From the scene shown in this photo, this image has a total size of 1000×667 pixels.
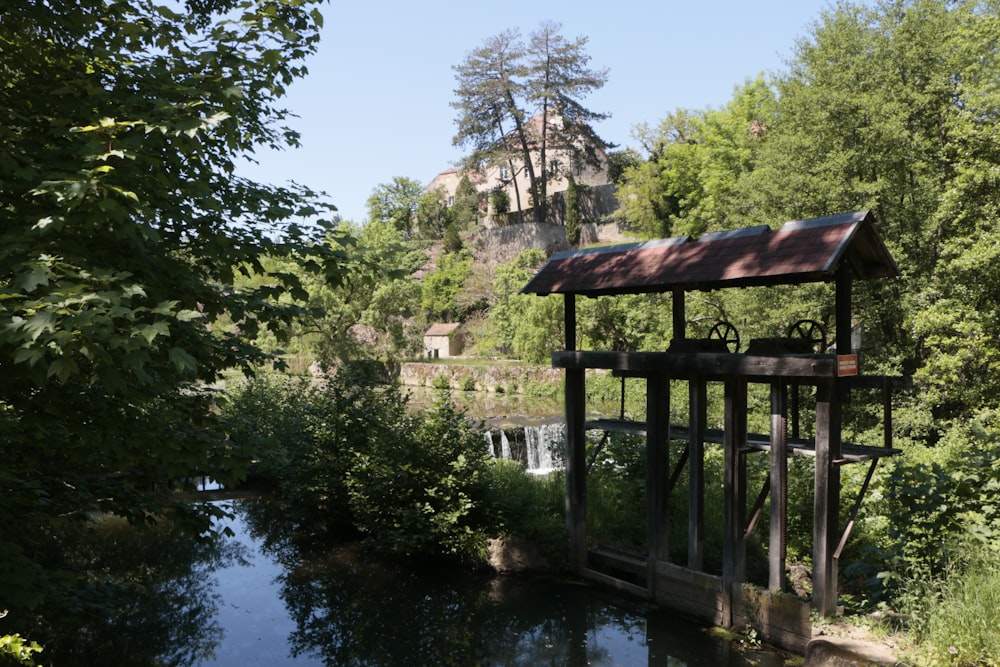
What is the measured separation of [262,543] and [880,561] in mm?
9406

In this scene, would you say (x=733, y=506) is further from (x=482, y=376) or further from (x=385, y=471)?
(x=482, y=376)

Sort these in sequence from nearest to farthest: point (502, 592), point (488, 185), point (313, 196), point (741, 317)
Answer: point (313, 196)
point (502, 592)
point (741, 317)
point (488, 185)

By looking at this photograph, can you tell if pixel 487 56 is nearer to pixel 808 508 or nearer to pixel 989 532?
pixel 808 508

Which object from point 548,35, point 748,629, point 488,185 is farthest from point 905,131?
point 488,185

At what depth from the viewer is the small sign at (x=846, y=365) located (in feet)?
23.9

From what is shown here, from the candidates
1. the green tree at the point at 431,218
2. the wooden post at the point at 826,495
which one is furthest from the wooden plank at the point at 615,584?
the green tree at the point at 431,218

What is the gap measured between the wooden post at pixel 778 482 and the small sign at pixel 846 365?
2.68 ft

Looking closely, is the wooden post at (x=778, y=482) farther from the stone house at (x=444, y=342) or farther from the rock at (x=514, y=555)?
the stone house at (x=444, y=342)

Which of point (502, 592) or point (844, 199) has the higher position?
point (844, 199)

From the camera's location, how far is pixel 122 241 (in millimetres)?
4695

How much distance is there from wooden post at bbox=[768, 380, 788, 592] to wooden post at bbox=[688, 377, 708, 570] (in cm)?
94

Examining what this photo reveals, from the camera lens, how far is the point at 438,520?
418 inches

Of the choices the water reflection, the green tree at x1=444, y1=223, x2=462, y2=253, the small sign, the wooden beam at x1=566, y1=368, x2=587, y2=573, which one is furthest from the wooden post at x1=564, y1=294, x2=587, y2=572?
the green tree at x1=444, y1=223, x2=462, y2=253

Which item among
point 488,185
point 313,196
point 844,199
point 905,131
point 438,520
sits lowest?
point 438,520
